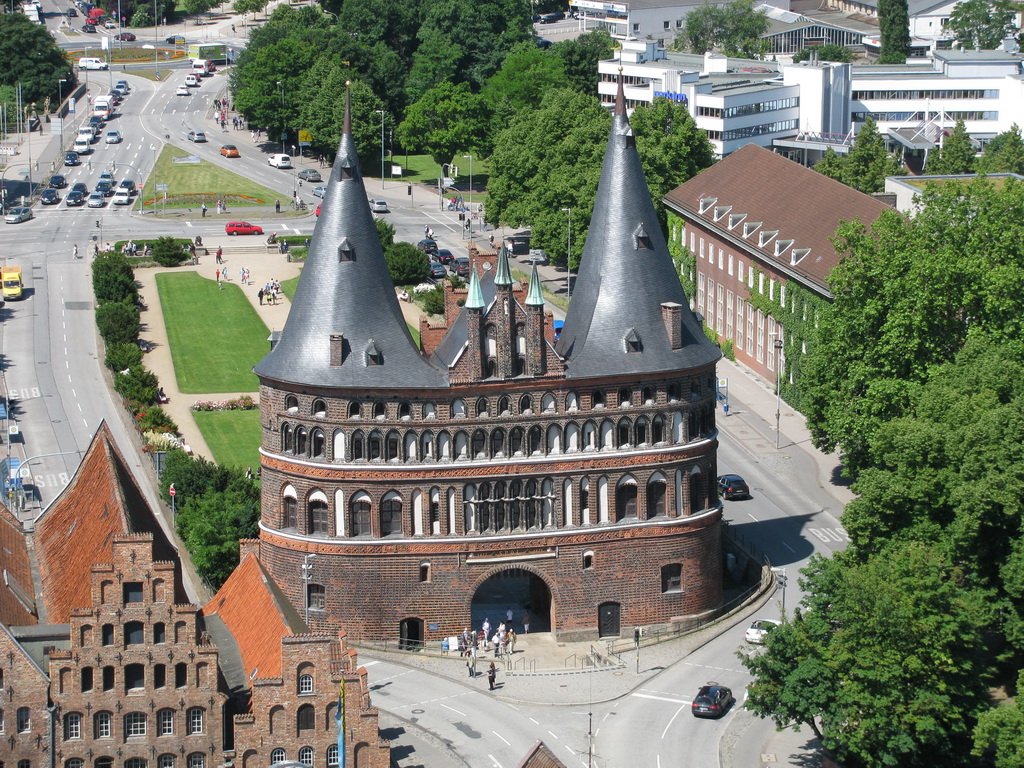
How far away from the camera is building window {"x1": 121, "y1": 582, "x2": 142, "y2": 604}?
312ft

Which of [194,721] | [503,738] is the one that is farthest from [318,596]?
[194,721]

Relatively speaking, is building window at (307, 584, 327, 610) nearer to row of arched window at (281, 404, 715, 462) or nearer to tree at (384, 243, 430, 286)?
row of arched window at (281, 404, 715, 462)

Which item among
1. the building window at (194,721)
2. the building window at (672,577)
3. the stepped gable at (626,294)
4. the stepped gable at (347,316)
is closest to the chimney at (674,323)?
the stepped gable at (626,294)

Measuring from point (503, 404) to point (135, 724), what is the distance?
27.2m

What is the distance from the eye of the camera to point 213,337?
183000 mm

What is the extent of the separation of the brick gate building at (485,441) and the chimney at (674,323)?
0.15m

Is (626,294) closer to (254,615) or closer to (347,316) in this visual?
(347,316)

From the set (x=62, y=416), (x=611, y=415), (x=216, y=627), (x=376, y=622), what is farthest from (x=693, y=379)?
(x=62, y=416)

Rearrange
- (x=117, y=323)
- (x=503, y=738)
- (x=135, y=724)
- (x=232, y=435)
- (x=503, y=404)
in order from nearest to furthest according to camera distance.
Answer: (x=135, y=724) < (x=503, y=738) < (x=503, y=404) < (x=232, y=435) < (x=117, y=323)

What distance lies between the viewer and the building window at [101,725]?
96.0 m

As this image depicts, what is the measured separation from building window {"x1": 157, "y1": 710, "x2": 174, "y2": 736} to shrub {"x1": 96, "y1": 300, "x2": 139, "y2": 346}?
267 ft

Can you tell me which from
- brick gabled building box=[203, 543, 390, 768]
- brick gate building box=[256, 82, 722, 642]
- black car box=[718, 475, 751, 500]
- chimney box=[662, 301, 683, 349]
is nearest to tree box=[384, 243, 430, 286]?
black car box=[718, 475, 751, 500]

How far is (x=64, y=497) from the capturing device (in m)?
115

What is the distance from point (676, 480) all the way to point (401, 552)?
14711 millimetres
